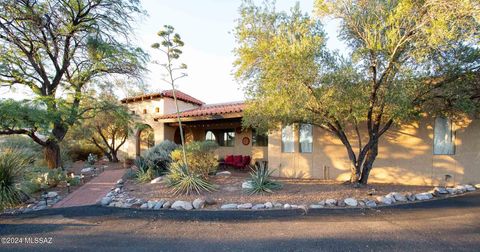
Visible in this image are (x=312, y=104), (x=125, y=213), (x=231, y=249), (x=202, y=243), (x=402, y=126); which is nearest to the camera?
(x=231, y=249)

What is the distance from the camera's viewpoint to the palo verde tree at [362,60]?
5574mm

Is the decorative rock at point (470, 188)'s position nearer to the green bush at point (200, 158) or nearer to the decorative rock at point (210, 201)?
the decorative rock at point (210, 201)

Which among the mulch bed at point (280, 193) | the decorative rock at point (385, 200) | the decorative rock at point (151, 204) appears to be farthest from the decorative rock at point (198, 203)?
the decorative rock at point (385, 200)

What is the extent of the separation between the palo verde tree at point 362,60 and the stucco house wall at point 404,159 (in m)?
2.14

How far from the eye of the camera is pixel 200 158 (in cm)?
897

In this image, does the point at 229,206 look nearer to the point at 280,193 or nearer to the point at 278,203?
the point at 278,203

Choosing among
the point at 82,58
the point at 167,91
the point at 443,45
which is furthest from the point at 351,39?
the point at 167,91

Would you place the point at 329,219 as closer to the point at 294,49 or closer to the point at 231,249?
the point at 231,249

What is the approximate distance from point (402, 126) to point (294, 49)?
6.62m

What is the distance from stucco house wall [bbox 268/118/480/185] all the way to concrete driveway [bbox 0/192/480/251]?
8.74ft

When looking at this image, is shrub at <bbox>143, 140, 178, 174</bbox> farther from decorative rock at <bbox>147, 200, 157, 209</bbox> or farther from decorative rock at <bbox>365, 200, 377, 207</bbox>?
decorative rock at <bbox>365, 200, 377, 207</bbox>

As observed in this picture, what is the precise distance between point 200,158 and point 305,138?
5.14m

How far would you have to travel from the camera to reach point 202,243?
4285 mm

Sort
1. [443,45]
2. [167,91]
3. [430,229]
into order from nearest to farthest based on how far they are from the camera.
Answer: [430,229], [443,45], [167,91]
